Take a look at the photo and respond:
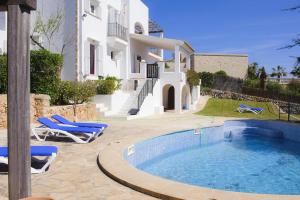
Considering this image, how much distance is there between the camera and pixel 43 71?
17000mm

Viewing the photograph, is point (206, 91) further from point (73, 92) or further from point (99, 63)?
point (73, 92)

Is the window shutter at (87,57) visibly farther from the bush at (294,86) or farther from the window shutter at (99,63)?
the bush at (294,86)

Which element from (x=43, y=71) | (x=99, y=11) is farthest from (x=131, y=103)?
(x=43, y=71)

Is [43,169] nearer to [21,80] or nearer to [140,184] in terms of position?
[140,184]

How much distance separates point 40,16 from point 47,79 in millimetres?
7816

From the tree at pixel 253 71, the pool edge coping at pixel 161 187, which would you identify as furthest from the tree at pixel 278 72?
the pool edge coping at pixel 161 187

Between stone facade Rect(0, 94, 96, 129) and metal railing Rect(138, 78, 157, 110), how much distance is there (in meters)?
4.22

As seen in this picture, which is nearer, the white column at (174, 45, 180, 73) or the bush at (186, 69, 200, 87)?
the white column at (174, 45, 180, 73)

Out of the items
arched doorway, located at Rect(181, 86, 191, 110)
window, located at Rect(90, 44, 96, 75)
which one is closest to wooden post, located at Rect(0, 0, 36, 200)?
window, located at Rect(90, 44, 96, 75)

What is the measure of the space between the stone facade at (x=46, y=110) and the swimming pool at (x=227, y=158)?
19.0ft

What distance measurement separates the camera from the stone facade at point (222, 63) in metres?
54.9

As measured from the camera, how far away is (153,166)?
10.9 m

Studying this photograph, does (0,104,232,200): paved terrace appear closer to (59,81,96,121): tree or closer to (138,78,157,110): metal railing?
(59,81,96,121): tree

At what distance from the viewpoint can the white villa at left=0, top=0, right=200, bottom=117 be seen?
2225cm
